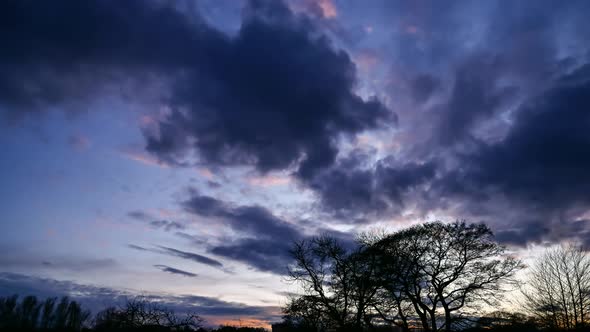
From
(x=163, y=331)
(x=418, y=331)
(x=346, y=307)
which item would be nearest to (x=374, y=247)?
(x=346, y=307)

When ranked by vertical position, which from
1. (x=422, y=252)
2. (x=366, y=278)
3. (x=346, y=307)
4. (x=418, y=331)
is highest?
(x=422, y=252)

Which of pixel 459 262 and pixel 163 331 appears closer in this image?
pixel 163 331

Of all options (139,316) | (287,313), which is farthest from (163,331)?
(287,313)

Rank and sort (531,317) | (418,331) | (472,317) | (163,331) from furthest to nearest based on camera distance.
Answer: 1. (531,317)
2. (418,331)
3. (472,317)
4. (163,331)

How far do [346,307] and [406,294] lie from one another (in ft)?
19.7

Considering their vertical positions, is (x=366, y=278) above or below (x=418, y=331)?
above

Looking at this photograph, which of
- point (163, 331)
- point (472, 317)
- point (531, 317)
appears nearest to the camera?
point (163, 331)

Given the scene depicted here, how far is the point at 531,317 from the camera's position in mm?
36688

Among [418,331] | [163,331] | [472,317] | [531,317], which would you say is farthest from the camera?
[531,317]

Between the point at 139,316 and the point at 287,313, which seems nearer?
the point at 139,316

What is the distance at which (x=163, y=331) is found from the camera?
1747cm

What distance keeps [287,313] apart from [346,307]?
5.66 m

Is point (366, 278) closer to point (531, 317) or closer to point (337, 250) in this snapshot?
point (337, 250)

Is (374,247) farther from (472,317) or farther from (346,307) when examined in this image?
(472,317)
